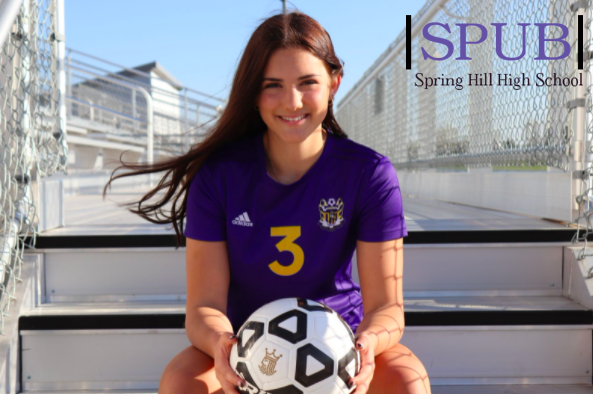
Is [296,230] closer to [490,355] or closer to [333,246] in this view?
[333,246]

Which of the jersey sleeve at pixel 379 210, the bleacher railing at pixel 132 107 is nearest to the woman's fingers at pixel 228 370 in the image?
the jersey sleeve at pixel 379 210

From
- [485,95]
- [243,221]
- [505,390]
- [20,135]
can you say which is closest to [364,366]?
[243,221]

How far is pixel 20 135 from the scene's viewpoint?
2275 mm

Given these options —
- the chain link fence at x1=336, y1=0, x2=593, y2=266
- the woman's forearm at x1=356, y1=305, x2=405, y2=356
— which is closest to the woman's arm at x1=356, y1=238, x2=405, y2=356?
the woman's forearm at x1=356, y1=305, x2=405, y2=356

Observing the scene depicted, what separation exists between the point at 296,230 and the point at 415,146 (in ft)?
13.9

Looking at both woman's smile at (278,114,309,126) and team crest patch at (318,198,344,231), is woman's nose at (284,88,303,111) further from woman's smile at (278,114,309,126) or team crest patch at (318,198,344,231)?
team crest patch at (318,198,344,231)

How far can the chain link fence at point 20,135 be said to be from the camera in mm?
2149

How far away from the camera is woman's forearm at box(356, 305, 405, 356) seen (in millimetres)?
1362

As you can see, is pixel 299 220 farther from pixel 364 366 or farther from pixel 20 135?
pixel 20 135

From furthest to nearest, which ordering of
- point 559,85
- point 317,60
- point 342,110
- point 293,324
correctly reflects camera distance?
point 342,110, point 559,85, point 317,60, point 293,324

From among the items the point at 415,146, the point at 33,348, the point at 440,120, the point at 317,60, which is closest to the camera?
the point at 317,60

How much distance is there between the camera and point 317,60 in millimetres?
1511

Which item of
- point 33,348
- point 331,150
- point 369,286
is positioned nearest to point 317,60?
point 331,150

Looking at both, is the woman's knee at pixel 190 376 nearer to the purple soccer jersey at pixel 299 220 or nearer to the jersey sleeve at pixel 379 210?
the purple soccer jersey at pixel 299 220
